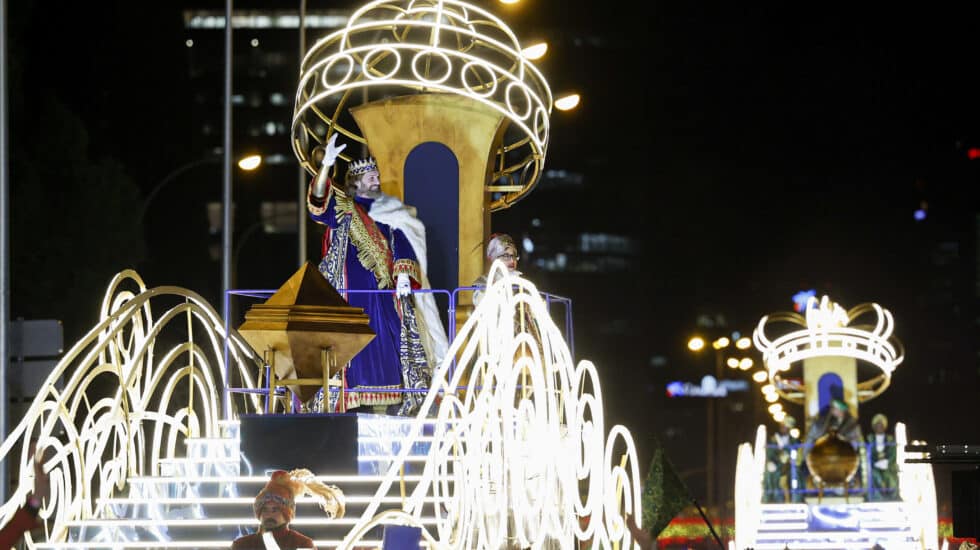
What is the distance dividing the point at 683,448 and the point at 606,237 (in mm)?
38705

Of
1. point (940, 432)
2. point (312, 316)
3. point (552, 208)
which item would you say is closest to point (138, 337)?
point (312, 316)

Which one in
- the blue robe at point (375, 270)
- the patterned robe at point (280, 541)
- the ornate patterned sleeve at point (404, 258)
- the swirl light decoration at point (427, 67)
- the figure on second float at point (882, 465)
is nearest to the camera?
the patterned robe at point (280, 541)

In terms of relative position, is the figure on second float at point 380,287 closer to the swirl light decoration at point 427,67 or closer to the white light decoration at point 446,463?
the swirl light decoration at point 427,67

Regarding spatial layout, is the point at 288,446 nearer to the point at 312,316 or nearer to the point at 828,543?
the point at 312,316

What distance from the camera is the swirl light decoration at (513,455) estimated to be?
31.1 feet

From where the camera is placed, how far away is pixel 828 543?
70.7ft

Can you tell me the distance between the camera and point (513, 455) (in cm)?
1033

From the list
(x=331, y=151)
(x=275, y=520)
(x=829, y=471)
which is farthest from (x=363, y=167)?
(x=829, y=471)

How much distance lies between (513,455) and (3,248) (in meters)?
6.73

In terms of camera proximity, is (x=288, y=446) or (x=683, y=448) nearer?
(x=288, y=446)

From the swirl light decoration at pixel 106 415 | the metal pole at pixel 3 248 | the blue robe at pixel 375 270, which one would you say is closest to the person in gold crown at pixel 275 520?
the swirl light decoration at pixel 106 415

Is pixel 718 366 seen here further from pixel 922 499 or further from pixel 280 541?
pixel 280 541

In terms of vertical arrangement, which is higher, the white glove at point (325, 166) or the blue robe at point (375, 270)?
the white glove at point (325, 166)

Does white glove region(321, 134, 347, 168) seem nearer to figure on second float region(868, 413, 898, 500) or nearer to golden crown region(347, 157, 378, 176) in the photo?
golden crown region(347, 157, 378, 176)
